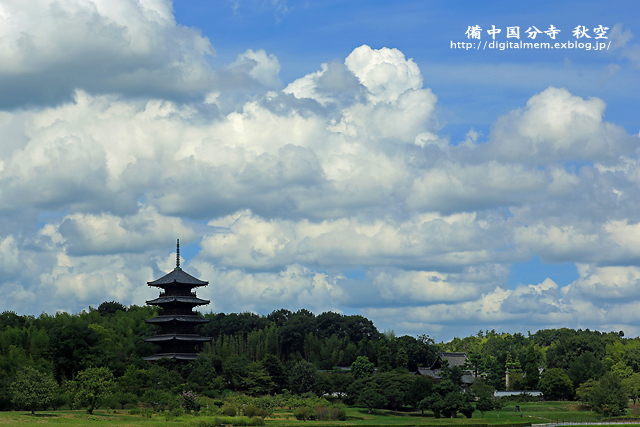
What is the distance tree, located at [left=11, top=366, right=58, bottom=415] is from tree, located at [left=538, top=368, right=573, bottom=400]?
207 feet

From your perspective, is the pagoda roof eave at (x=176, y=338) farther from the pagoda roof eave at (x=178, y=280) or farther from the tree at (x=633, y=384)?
the tree at (x=633, y=384)

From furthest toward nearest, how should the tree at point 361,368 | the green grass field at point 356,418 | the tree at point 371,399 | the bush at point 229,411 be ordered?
1. the tree at point 361,368
2. the tree at point 371,399
3. the bush at point 229,411
4. the green grass field at point 356,418

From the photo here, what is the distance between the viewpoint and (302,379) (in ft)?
275

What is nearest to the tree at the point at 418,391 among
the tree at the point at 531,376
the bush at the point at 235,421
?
the bush at the point at 235,421

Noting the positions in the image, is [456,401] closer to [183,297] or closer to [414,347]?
[183,297]

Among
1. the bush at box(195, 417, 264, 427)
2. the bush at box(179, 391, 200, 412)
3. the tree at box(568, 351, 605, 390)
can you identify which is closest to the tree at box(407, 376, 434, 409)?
the bush at box(195, 417, 264, 427)

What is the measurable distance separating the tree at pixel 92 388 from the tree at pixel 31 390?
8.38 ft

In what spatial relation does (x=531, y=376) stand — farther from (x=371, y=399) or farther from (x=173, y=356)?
(x=173, y=356)

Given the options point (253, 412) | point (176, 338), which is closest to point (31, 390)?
point (253, 412)

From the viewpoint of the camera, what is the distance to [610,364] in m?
102

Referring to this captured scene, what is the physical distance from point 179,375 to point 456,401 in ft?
98.4

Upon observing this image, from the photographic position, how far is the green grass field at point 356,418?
175 feet

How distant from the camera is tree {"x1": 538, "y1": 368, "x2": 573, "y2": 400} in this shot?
9325 centimetres

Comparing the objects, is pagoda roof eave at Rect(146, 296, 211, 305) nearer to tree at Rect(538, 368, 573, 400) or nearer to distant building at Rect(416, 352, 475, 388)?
distant building at Rect(416, 352, 475, 388)
